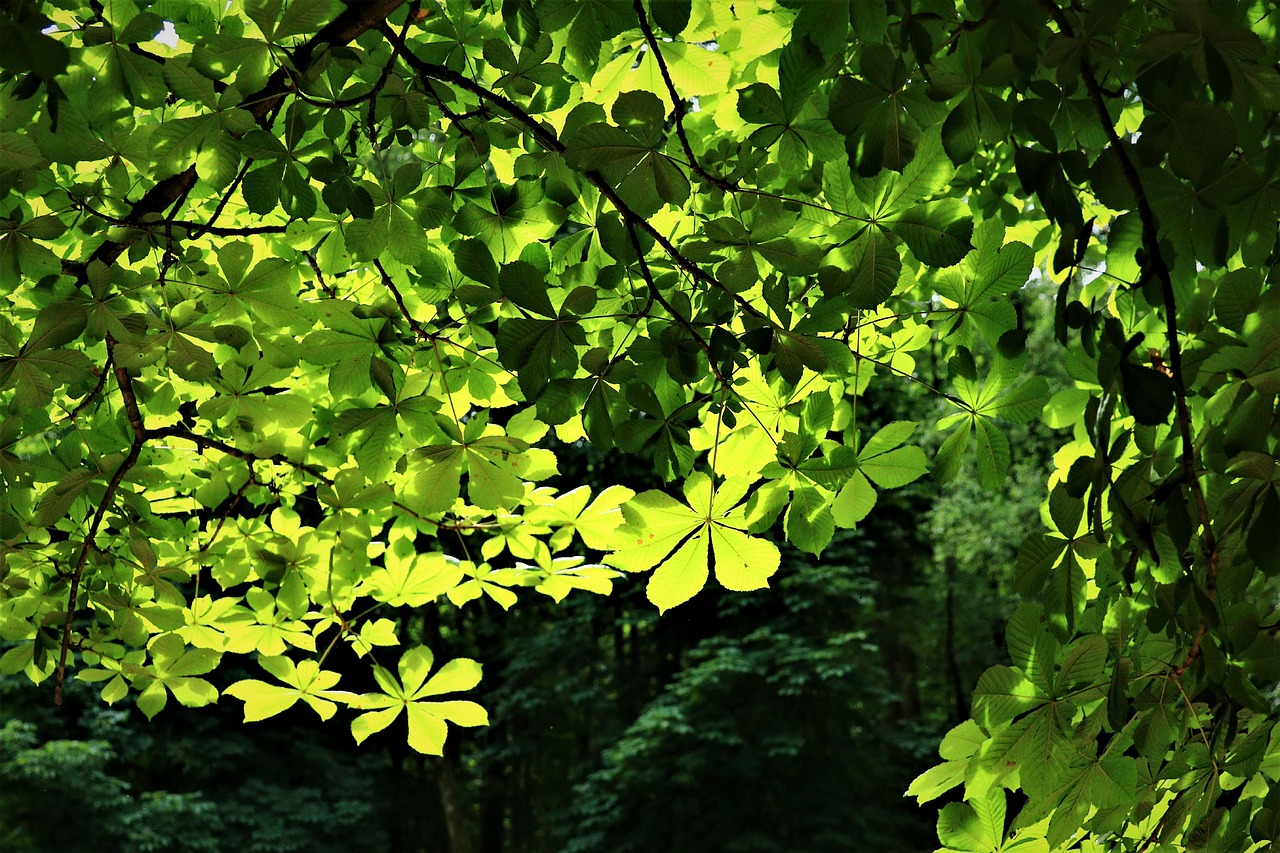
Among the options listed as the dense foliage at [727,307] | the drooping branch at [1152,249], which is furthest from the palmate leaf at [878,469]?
the drooping branch at [1152,249]

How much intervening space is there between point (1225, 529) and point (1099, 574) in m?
0.52

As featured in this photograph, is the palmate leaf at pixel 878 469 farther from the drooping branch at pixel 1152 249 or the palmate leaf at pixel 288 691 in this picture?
the palmate leaf at pixel 288 691

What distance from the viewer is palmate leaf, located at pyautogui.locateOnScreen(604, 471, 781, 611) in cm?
136

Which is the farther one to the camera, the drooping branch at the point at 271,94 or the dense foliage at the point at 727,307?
the drooping branch at the point at 271,94

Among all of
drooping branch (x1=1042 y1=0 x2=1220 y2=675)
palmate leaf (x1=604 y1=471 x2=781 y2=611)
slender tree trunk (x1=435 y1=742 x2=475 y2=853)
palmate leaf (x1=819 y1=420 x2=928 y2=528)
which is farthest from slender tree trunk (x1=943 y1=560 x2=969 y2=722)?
drooping branch (x1=1042 y1=0 x2=1220 y2=675)

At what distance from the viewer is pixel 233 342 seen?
1713mm

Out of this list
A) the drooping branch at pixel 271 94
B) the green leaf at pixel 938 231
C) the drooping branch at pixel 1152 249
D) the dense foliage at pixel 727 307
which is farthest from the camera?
the drooping branch at pixel 271 94

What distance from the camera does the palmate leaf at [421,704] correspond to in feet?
6.16

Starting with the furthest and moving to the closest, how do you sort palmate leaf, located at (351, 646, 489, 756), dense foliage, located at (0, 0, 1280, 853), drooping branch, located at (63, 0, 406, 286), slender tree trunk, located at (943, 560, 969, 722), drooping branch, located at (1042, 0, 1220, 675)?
slender tree trunk, located at (943, 560, 969, 722) → palmate leaf, located at (351, 646, 489, 756) → drooping branch, located at (63, 0, 406, 286) → dense foliage, located at (0, 0, 1280, 853) → drooping branch, located at (1042, 0, 1220, 675)

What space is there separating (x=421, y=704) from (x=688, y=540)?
0.78 m

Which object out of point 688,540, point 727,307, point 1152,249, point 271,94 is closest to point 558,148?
point 727,307

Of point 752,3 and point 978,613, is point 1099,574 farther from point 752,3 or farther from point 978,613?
point 978,613

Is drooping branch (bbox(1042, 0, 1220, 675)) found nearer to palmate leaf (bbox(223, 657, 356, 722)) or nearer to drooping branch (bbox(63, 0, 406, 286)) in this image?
drooping branch (bbox(63, 0, 406, 286))

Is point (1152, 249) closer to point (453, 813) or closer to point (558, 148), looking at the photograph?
point (558, 148)
